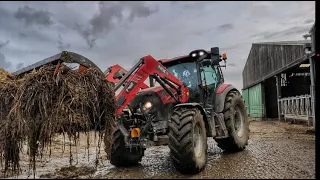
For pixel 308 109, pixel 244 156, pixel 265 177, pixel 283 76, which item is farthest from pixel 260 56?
pixel 265 177

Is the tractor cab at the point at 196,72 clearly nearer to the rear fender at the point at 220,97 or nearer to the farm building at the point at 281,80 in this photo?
the rear fender at the point at 220,97

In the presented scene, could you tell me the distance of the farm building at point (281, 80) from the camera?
52.4ft

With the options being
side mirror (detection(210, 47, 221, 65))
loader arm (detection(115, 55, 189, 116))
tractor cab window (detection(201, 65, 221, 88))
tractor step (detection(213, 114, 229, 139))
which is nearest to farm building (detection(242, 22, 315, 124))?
tractor cab window (detection(201, 65, 221, 88))

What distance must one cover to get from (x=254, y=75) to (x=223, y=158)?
24.1 m

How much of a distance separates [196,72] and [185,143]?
237 cm

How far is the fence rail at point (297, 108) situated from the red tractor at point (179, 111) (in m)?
7.46

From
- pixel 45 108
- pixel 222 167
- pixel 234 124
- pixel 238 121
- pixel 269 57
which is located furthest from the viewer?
pixel 269 57

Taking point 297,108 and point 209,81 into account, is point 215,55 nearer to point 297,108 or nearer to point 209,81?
point 209,81

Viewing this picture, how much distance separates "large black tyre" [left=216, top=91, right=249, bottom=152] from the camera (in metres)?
7.95

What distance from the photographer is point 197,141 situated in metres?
6.39

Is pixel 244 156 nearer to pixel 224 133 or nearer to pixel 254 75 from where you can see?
pixel 224 133

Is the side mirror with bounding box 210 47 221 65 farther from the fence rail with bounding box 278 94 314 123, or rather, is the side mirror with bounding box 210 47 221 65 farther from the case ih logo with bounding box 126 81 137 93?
the fence rail with bounding box 278 94 314 123

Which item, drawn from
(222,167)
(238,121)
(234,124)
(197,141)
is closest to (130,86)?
(197,141)

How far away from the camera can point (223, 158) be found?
7.56m
